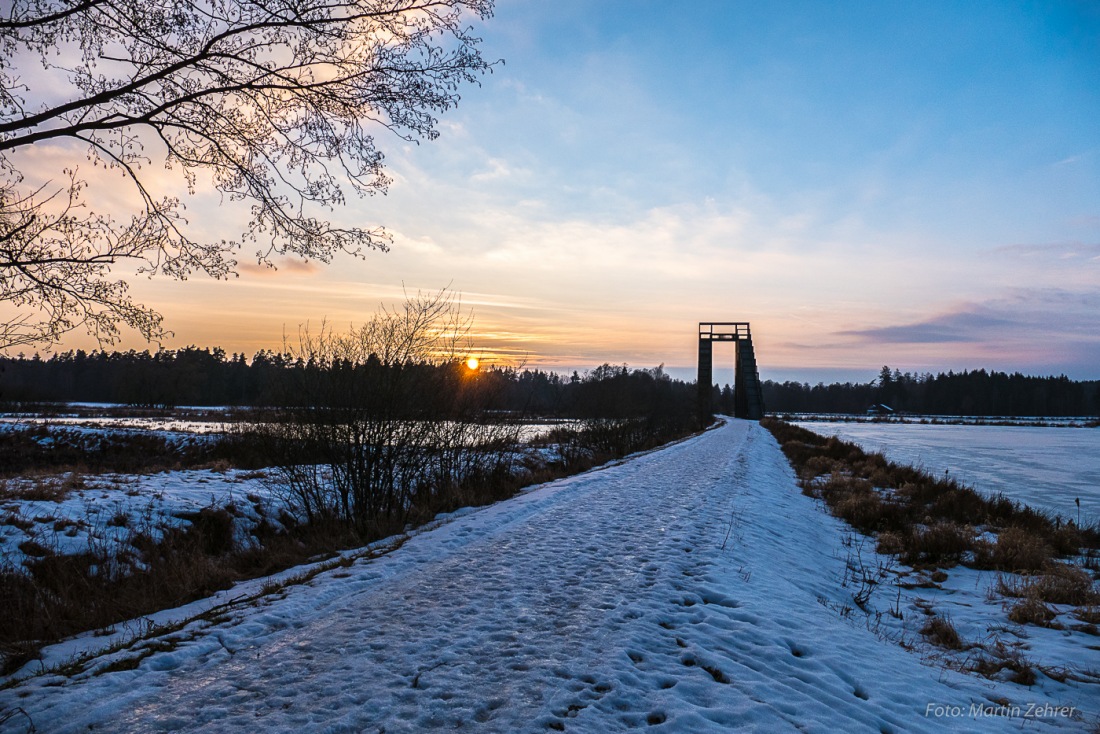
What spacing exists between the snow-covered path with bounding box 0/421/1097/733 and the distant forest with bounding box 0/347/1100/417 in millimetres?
4683

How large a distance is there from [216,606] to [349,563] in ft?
4.57

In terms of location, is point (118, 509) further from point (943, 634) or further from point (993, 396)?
point (993, 396)

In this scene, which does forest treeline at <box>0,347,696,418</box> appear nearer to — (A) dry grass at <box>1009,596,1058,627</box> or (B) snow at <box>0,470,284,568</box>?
(B) snow at <box>0,470,284,568</box>

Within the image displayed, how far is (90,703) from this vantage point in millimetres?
3104

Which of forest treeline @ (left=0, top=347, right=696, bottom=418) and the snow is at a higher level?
forest treeline @ (left=0, top=347, right=696, bottom=418)

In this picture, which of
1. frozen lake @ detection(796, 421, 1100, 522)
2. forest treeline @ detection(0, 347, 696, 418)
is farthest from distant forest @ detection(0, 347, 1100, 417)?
frozen lake @ detection(796, 421, 1100, 522)


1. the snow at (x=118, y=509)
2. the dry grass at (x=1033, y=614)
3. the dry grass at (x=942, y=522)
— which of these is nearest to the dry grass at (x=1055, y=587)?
the dry grass at (x=1033, y=614)

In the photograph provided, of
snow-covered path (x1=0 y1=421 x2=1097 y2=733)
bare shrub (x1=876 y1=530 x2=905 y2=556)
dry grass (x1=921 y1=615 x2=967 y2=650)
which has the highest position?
snow-covered path (x1=0 y1=421 x2=1097 y2=733)

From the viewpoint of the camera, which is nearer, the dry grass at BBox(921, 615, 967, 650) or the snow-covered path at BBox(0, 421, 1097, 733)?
the snow-covered path at BBox(0, 421, 1097, 733)

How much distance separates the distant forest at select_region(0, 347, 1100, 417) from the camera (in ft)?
42.0

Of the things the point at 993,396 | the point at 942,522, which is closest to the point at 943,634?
the point at 942,522

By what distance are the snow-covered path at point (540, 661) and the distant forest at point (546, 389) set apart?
4.68 m

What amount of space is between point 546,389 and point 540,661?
42.5 feet

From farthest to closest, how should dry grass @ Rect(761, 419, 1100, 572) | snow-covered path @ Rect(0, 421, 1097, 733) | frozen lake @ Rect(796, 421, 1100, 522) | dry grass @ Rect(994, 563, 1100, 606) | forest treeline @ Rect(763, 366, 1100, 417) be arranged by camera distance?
forest treeline @ Rect(763, 366, 1100, 417) < frozen lake @ Rect(796, 421, 1100, 522) < dry grass @ Rect(761, 419, 1100, 572) < dry grass @ Rect(994, 563, 1100, 606) < snow-covered path @ Rect(0, 421, 1097, 733)
